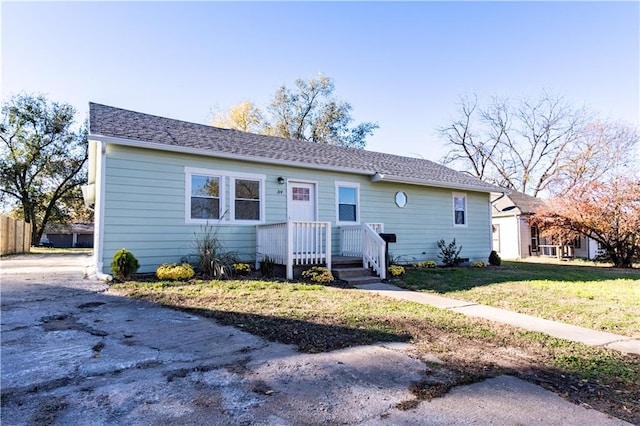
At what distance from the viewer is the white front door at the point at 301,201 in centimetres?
1036

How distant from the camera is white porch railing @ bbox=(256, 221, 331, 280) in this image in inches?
328

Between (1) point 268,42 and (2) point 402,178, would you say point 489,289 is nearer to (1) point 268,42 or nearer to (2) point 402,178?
(2) point 402,178

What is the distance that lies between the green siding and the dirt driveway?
4.02m

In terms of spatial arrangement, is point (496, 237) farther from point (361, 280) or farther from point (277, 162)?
point (277, 162)

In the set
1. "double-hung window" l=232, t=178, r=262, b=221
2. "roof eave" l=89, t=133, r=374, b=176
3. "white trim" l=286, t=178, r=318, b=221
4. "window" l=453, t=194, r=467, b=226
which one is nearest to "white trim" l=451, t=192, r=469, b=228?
"window" l=453, t=194, r=467, b=226

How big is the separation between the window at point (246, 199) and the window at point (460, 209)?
768 cm

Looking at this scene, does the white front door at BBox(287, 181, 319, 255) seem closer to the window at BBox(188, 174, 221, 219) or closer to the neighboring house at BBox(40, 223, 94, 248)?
the window at BBox(188, 174, 221, 219)

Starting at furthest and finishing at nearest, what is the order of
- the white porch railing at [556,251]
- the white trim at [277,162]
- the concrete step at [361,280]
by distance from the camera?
1. the white porch railing at [556,251]
2. the concrete step at [361,280]
3. the white trim at [277,162]

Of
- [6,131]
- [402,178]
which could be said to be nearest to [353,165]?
[402,178]

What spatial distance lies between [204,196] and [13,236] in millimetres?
14475

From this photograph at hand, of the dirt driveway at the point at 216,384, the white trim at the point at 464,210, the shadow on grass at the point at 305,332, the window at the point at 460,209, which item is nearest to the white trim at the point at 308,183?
the shadow on grass at the point at 305,332

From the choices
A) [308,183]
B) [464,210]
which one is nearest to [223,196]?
[308,183]

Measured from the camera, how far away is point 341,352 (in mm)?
3592

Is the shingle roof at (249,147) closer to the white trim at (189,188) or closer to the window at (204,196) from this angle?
the white trim at (189,188)
